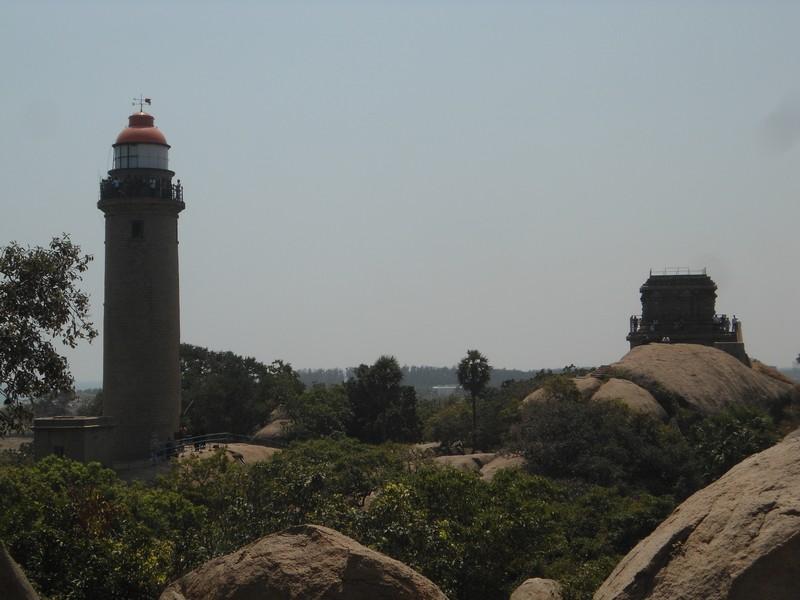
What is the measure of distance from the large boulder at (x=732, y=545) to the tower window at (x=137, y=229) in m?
36.8

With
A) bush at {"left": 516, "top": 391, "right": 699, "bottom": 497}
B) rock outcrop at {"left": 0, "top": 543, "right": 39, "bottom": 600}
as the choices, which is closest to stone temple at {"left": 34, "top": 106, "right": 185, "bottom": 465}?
bush at {"left": 516, "top": 391, "right": 699, "bottom": 497}

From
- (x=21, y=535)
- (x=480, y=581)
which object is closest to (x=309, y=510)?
(x=480, y=581)

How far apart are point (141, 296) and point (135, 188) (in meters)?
4.41

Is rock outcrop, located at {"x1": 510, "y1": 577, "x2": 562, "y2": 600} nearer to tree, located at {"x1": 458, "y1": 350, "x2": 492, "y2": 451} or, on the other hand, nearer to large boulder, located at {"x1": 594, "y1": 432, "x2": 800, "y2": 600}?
large boulder, located at {"x1": 594, "y1": 432, "x2": 800, "y2": 600}

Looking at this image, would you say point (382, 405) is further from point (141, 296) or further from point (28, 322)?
point (28, 322)

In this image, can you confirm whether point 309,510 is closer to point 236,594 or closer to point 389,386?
point 236,594

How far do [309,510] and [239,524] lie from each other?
1.72 metres

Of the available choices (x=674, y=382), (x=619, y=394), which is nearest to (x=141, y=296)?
(x=619, y=394)

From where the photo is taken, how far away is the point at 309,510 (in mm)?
23844

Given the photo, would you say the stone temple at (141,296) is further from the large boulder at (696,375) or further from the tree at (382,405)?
the large boulder at (696,375)

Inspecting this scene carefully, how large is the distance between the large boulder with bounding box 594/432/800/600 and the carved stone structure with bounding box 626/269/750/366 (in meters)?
50.3

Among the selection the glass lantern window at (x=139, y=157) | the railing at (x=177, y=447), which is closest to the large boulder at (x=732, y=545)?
the railing at (x=177, y=447)

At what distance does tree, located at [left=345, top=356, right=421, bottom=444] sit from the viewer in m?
53.9

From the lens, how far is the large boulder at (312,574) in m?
9.67
